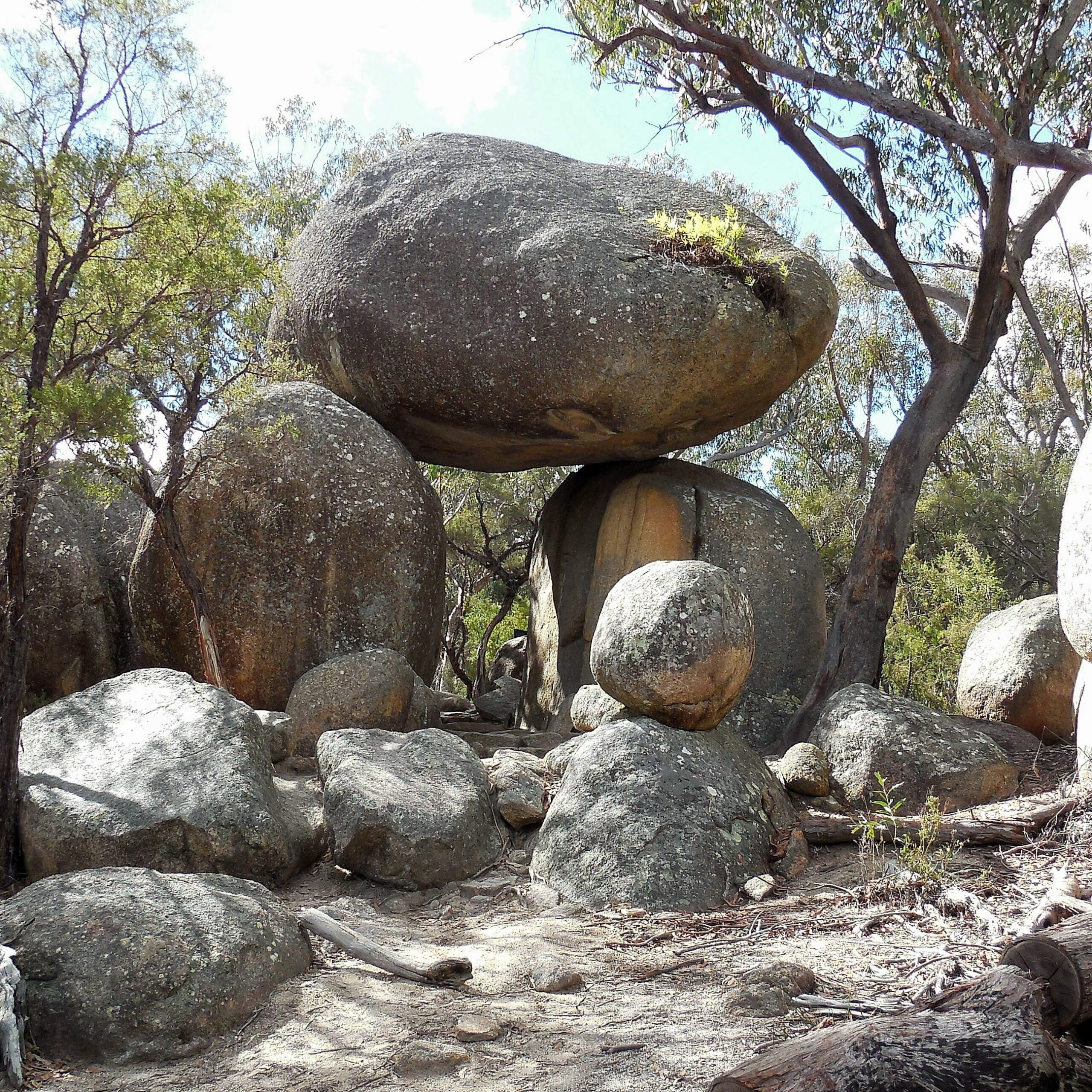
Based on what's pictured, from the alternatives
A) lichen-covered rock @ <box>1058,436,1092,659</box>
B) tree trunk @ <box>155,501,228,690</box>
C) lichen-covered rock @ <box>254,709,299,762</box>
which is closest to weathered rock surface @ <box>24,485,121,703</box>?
tree trunk @ <box>155,501,228,690</box>

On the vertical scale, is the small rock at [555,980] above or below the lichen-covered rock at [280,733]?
below

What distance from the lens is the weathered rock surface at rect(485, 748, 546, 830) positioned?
5.84m

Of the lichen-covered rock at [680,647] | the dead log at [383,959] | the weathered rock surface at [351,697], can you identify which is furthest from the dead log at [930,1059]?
the weathered rock surface at [351,697]

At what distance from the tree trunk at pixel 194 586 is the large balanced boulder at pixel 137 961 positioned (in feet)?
10.2

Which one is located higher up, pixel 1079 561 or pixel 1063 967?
pixel 1079 561

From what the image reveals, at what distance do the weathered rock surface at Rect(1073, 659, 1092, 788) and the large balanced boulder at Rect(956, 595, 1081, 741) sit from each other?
1599mm

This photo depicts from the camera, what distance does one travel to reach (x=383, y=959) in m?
4.15

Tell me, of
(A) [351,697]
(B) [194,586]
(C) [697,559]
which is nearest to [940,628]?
(C) [697,559]

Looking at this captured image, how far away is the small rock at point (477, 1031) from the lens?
345cm

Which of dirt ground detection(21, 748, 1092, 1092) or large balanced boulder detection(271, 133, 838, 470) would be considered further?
large balanced boulder detection(271, 133, 838, 470)

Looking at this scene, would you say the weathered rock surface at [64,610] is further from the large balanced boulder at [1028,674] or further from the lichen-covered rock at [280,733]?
the large balanced boulder at [1028,674]

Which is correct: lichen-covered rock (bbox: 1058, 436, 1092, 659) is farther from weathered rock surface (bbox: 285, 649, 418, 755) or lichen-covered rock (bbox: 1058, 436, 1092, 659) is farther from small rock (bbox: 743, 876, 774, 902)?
weathered rock surface (bbox: 285, 649, 418, 755)

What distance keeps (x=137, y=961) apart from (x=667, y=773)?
2.73 metres

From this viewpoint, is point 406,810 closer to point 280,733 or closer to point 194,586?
point 280,733
